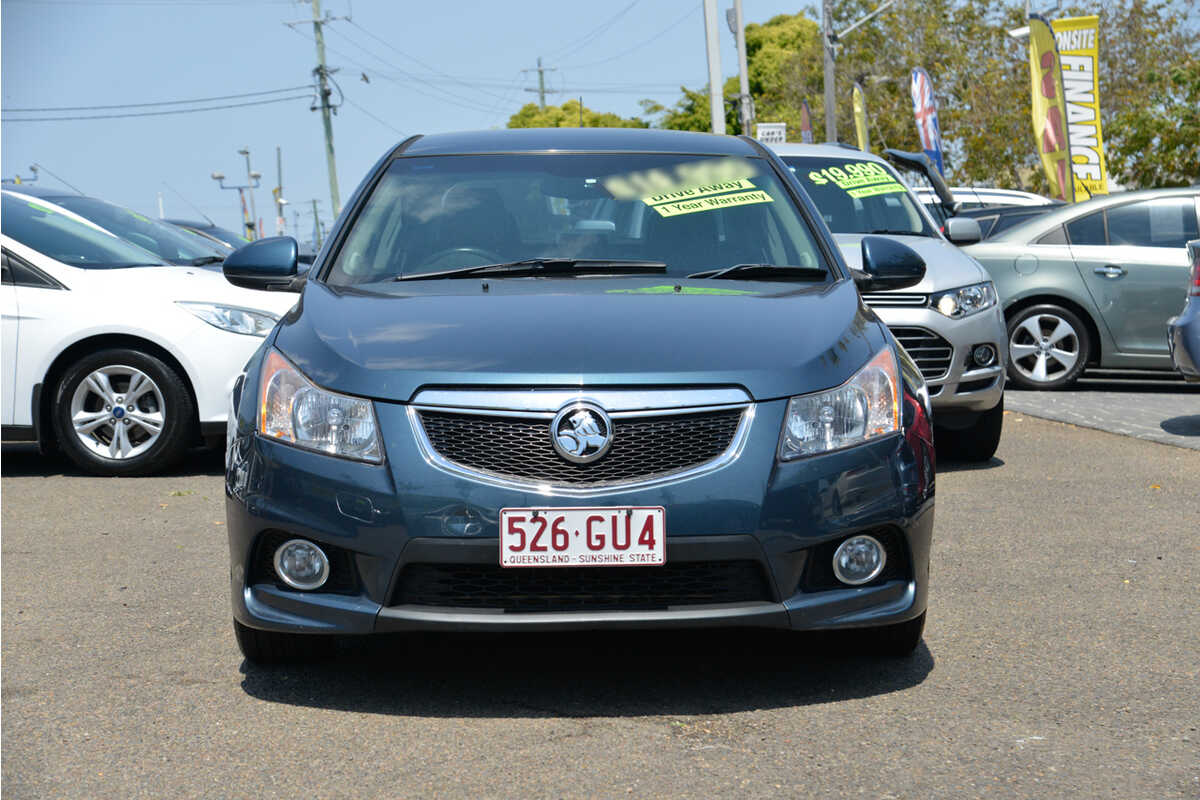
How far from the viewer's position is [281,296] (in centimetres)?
862

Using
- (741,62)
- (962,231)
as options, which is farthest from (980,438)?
(741,62)

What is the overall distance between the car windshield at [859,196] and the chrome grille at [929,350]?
1262 mm

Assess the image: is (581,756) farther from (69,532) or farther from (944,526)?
(69,532)

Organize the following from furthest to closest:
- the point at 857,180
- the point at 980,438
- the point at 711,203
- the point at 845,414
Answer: the point at 857,180
the point at 980,438
the point at 711,203
the point at 845,414

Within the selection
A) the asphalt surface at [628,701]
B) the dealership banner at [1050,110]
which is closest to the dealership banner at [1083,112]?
the dealership banner at [1050,110]

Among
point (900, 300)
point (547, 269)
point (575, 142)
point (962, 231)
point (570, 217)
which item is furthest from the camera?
point (962, 231)

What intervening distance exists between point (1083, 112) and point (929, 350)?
479 inches

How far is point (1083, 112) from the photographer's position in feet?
62.5

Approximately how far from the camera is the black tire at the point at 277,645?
422cm

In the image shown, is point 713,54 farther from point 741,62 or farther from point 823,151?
point 823,151

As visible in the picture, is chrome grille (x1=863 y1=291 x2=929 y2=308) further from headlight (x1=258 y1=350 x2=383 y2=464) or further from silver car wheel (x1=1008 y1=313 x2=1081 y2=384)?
headlight (x1=258 y1=350 x2=383 y2=464)

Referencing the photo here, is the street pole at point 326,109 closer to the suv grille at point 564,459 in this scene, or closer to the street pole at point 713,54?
the street pole at point 713,54

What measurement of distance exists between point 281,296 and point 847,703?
5400mm

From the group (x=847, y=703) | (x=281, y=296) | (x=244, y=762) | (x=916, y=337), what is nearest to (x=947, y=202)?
(x=916, y=337)
